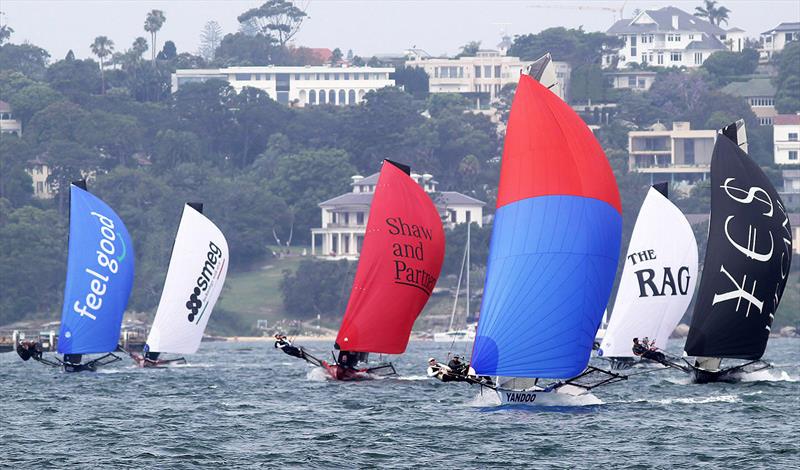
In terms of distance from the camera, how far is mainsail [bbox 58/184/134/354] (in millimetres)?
62062

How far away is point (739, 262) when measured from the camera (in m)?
48.4

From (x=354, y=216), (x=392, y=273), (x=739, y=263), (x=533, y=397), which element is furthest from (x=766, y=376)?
(x=354, y=216)

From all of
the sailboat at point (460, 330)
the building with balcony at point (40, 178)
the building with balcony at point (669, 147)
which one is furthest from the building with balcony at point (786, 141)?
the building with balcony at point (40, 178)

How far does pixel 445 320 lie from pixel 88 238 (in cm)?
8529

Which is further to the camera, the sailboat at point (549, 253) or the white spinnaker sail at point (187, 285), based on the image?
the white spinnaker sail at point (187, 285)

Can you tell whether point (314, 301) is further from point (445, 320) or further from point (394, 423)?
point (394, 423)

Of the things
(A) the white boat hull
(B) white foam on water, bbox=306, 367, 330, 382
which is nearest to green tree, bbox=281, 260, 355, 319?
(B) white foam on water, bbox=306, 367, 330, 382

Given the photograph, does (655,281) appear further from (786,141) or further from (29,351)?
(786,141)

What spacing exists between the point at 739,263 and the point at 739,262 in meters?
0.03

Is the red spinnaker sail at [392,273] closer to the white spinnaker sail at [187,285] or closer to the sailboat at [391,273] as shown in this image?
the sailboat at [391,273]

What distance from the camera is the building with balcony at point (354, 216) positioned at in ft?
540

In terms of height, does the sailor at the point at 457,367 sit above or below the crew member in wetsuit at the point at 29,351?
above

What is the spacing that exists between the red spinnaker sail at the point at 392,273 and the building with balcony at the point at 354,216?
346ft

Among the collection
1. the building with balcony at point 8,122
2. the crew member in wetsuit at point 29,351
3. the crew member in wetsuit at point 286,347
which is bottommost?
the crew member in wetsuit at point 29,351
